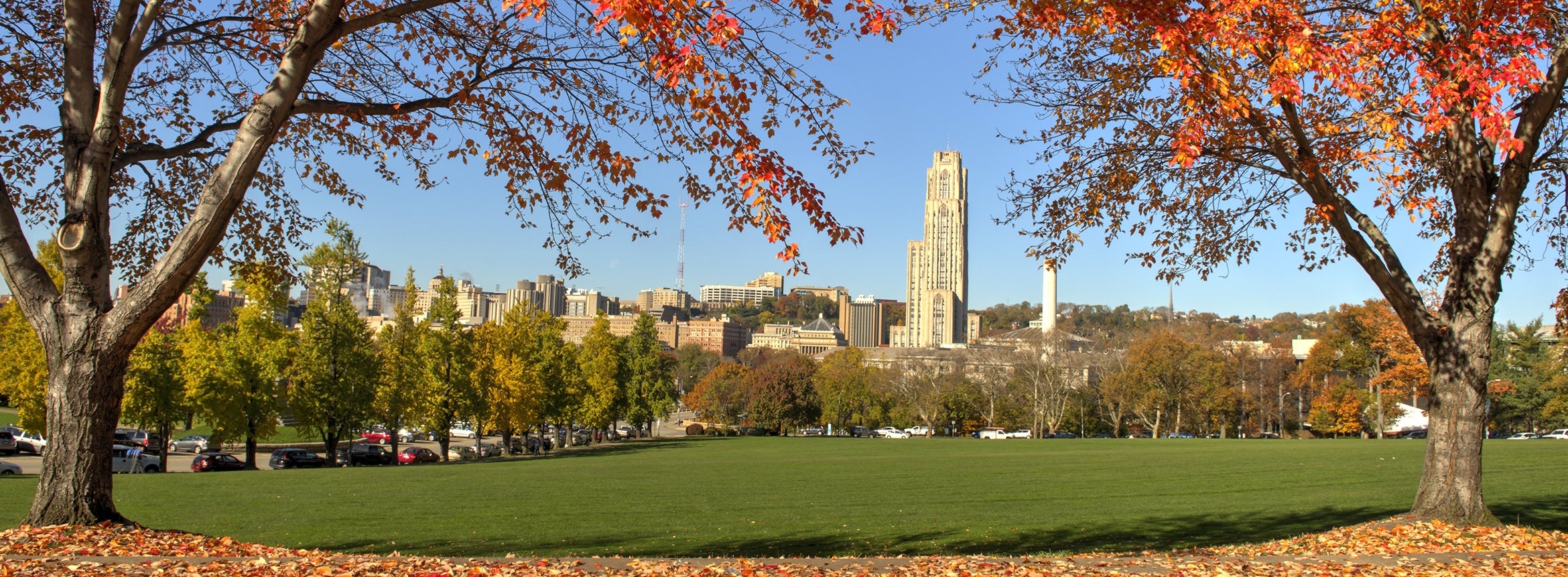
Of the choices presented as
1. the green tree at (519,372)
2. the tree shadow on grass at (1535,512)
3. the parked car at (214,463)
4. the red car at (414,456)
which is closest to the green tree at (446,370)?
the red car at (414,456)

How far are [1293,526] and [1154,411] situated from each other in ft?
194

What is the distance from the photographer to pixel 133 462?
31.6m

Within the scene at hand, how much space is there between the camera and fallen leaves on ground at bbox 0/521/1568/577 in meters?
5.61

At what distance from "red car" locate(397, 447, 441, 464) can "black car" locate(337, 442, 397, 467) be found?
70 centimetres

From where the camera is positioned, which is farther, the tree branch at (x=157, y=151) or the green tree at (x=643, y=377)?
the green tree at (x=643, y=377)

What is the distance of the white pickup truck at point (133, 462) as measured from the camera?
31.3 metres

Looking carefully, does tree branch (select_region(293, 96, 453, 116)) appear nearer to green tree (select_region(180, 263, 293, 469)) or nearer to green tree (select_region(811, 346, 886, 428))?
green tree (select_region(180, 263, 293, 469))

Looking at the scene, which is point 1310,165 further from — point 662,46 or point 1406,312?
point 662,46

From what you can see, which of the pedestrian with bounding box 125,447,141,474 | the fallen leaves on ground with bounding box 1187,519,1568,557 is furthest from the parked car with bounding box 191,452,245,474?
the fallen leaves on ground with bounding box 1187,519,1568,557

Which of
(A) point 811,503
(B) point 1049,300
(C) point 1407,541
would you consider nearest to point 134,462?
(A) point 811,503

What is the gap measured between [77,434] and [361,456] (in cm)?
3416

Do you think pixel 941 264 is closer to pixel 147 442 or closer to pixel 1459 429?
pixel 147 442

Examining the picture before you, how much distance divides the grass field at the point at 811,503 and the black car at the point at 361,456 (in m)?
6.63

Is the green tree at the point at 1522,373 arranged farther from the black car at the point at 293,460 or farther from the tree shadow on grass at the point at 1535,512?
the black car at the point at 293,460
